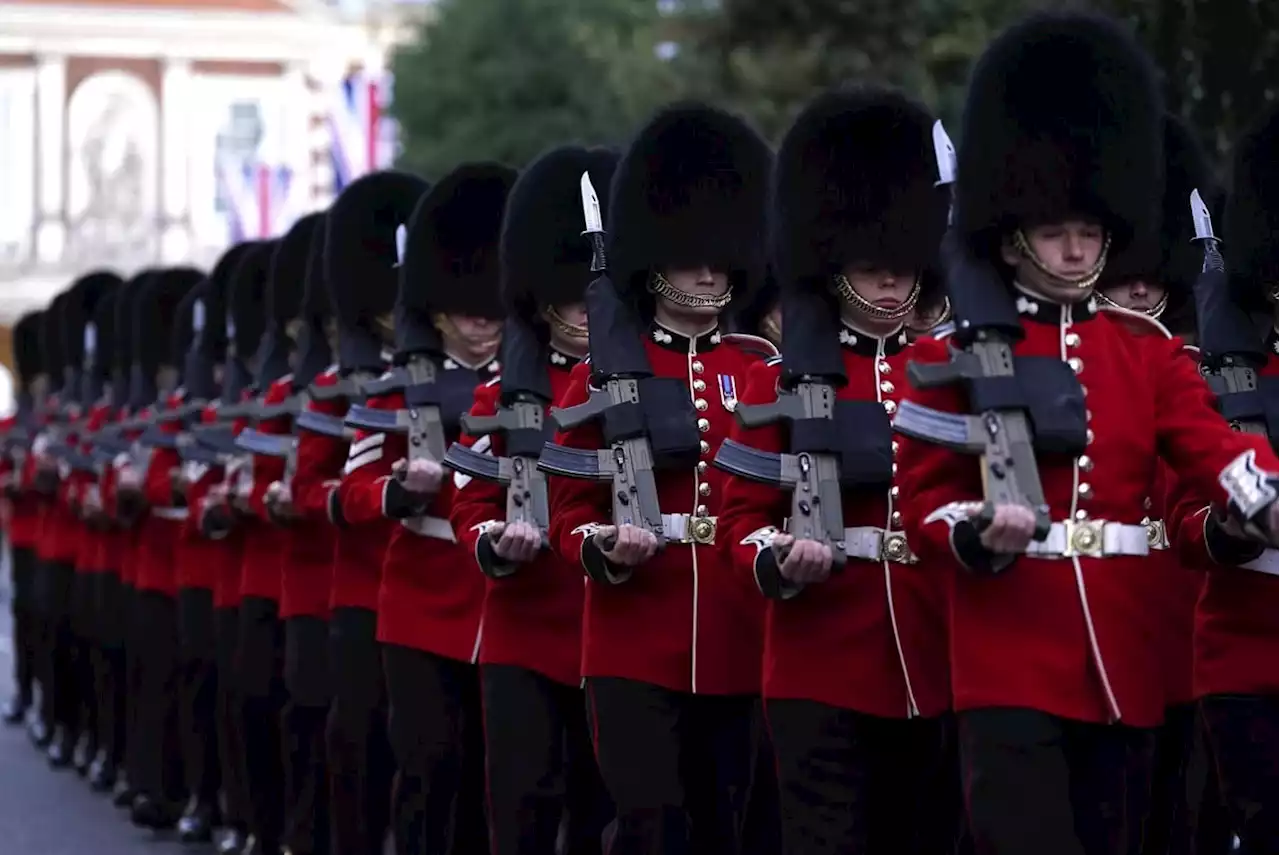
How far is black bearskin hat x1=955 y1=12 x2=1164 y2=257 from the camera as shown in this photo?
18.2 feet

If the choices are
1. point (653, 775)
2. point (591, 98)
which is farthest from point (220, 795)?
point (591, 98)

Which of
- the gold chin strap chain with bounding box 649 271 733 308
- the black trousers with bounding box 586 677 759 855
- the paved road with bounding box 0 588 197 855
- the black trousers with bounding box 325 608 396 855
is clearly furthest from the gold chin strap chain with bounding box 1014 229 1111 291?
the paved road with bounding box 0 588 197 855

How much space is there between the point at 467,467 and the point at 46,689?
24.9 ft

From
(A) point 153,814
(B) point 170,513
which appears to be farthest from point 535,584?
(B) point 170,513

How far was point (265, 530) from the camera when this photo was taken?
32.1ft

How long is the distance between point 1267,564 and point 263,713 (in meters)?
4.55

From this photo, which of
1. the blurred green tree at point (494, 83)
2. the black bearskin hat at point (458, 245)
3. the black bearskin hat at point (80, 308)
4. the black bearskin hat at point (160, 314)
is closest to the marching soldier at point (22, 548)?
the black bearskin hat at point (80, 308)

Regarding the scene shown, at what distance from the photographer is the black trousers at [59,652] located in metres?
13.8

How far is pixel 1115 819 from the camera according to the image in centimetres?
534

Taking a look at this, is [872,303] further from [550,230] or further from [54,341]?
[54,341]

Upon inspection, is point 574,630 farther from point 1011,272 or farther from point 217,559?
point 217,559

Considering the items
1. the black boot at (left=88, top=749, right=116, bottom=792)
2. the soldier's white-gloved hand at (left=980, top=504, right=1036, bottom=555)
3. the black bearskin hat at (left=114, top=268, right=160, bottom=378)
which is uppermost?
the soldier's white-gloved hand at (left=980, top=504, right=1036, bottom=555)

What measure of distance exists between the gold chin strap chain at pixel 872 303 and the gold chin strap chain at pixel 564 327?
1.32 meters

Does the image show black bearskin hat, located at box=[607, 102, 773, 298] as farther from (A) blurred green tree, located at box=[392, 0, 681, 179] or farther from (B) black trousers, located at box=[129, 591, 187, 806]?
(A) blurred green tree, located at box=[392, 0, 681, 179]
